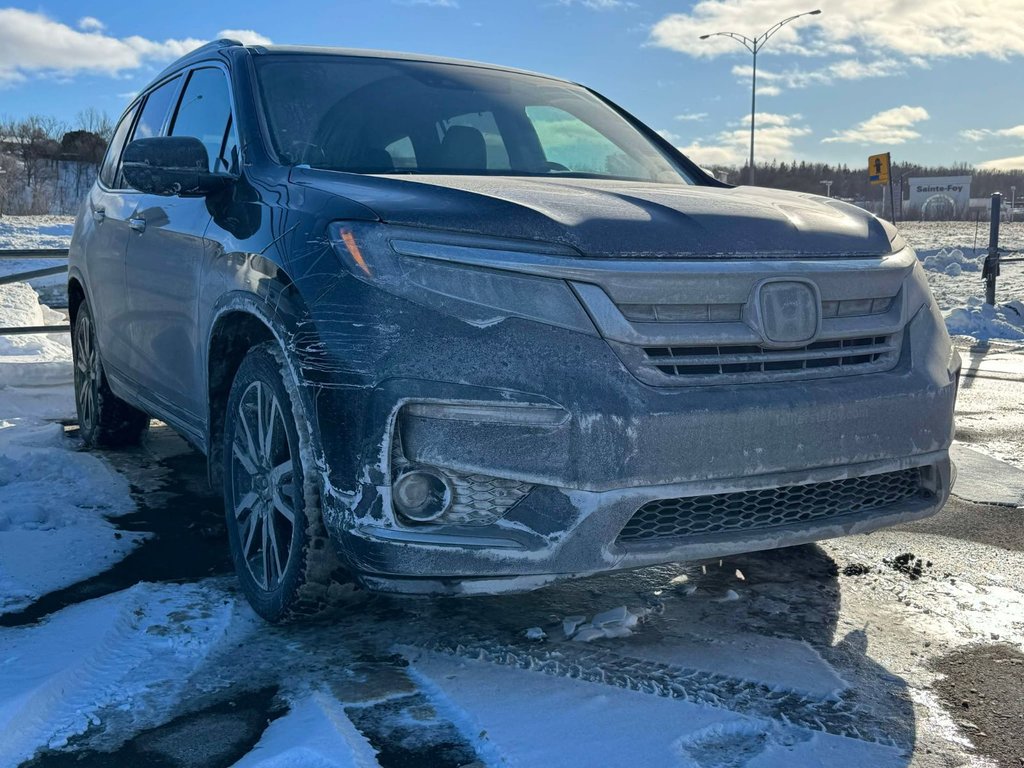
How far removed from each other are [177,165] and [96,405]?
2345 mm

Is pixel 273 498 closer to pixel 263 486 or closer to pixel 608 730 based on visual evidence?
pixel 263 486

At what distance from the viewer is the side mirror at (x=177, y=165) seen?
3352 mm

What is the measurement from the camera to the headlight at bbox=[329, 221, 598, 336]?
2451 millimetres

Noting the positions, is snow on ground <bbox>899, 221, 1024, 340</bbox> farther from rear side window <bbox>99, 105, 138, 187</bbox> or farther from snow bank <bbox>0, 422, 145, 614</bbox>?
snow bank <bbox>0, 422, 145, 614</bbox>

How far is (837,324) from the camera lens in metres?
2.76

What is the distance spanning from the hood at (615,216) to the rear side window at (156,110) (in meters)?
1.85

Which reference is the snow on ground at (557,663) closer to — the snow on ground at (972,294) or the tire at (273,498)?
the tire at (273,498)

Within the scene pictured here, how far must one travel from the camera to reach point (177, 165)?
11.1 feet

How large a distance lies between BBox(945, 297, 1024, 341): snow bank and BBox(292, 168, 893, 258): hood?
8.84m

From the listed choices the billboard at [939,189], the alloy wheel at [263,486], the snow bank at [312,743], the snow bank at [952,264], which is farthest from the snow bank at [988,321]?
the billboard at [939,189]

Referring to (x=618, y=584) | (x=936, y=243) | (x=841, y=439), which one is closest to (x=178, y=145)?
(x=618, y=584)

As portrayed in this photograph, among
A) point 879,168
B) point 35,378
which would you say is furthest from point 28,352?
point 879,168

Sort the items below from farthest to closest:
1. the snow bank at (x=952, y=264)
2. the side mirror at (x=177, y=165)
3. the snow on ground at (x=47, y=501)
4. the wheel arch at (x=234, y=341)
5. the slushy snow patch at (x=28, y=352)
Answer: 1. the snow bank at (x=952, y=264)
2. the slushy snow patch at (x=28, y=352)
3. the snow on ground at (x=47, y=501)
4. the side mirror at (x=177, y=165)
5. the wheel arch at (x=234, y=341)

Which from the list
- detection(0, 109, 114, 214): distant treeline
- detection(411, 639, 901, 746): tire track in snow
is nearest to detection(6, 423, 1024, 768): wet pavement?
detection(411, 639, 901, 746): tire track in snow
